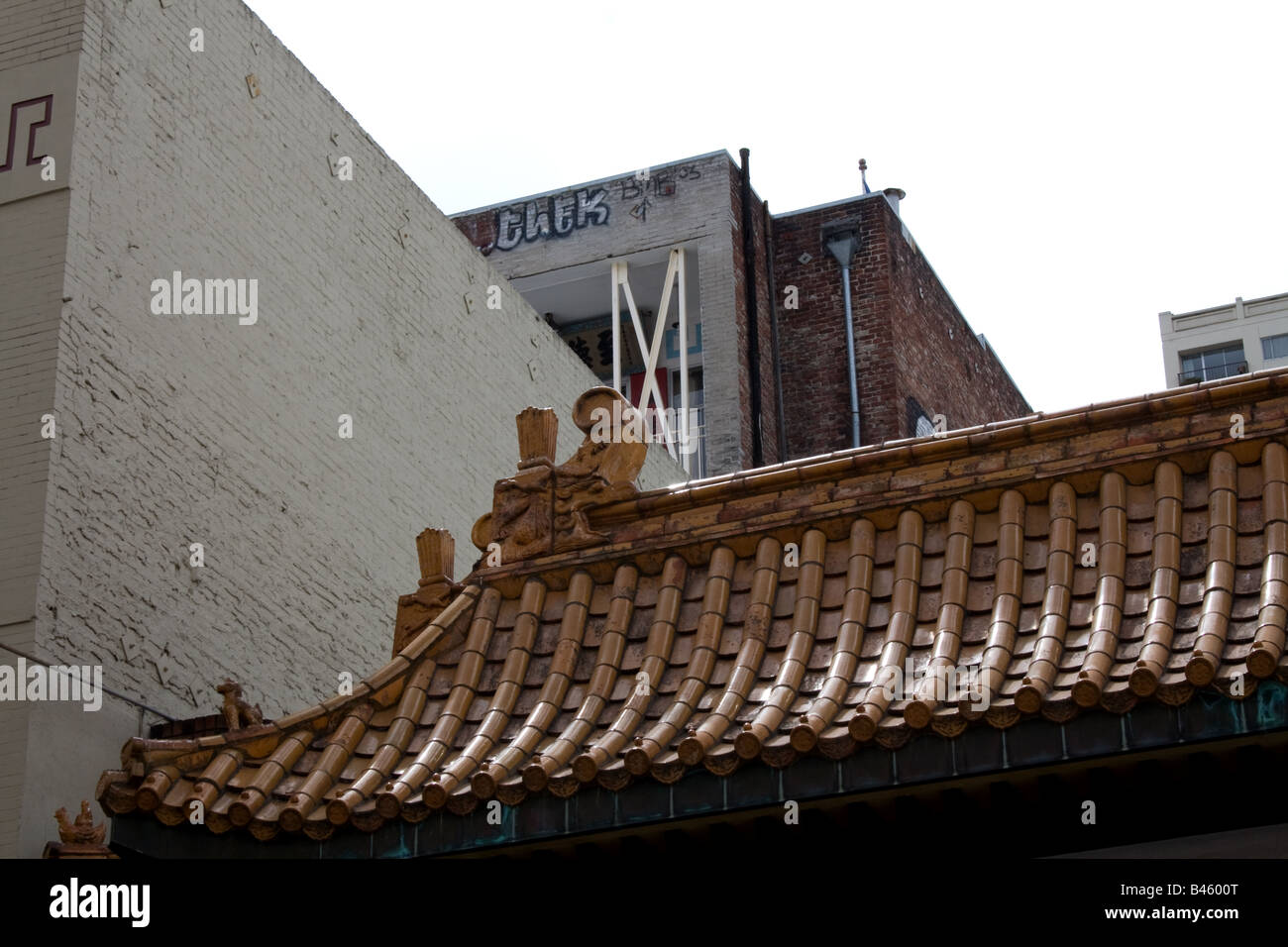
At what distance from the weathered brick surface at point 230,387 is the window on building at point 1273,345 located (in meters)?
37.5

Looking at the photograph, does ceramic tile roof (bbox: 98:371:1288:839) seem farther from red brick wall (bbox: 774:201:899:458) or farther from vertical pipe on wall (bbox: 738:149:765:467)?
red brick wall (bbox: 774:201:899:458)

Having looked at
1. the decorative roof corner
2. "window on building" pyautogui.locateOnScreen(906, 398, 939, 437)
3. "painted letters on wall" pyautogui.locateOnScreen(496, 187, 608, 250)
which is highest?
"painted letters on wall" pyautogui.locateOnScreen(496, 187, 608, 250)

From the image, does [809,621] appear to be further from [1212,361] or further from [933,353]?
[1212,361]

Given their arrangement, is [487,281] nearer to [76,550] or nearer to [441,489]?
[441,489]

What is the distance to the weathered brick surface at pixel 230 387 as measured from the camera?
13000 mm

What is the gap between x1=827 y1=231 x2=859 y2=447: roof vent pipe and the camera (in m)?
27.7

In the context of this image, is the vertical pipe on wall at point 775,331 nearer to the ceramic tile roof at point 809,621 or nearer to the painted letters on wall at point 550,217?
the painted letters on wall at point 550,217

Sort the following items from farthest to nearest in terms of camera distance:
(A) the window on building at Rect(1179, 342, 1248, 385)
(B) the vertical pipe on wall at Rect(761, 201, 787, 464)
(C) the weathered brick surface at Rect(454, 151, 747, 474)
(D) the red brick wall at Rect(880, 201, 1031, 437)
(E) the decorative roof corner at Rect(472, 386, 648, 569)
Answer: (A) the window on building at Rect(1179, 342, 1248, 385), (D) the red brick wall at Rect(880, 201, 1031, 437), (B) the vertical pipe on wall at Rect(761, 201, 787, 464), (C) the weathered brick surface at Rect(454, 151, 747, 474), (E) the decorative roof corner at Rect(472, 386, 648, 569)

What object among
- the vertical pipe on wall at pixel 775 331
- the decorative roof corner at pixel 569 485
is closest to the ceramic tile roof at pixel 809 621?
the decorative roof corner at pixel 569 485

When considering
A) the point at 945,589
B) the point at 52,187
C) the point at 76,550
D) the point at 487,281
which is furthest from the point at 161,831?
the point at 487,281

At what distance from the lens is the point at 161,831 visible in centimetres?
983

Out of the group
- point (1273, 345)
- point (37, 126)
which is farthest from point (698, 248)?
point (1273, 345)

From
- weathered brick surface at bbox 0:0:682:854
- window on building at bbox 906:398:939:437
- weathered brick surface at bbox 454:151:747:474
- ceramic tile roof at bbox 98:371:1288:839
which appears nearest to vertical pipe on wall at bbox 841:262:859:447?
window on building at bbox 906:398:939:437

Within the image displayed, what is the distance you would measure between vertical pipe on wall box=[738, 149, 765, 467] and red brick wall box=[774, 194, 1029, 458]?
99 centimetres
